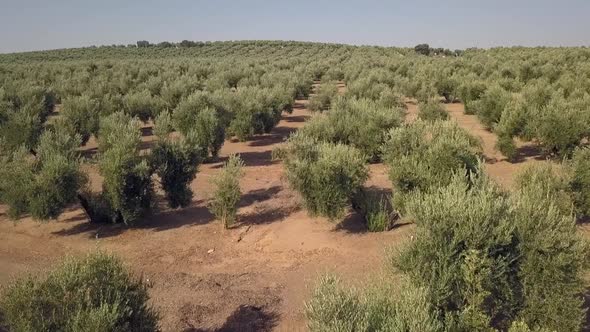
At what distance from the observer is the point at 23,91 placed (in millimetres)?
25391

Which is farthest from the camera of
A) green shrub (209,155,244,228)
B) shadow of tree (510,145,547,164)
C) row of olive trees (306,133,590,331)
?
shadow of tree (510,145,547,164)

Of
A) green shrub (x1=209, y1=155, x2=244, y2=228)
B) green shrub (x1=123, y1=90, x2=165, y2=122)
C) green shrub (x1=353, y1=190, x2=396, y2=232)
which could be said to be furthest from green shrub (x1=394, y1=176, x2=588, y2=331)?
green shrub (x1=123, y1=90, x2=165, y2=122)

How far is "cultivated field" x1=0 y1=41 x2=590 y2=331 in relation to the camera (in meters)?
6.46

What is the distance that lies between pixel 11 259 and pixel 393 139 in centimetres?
953

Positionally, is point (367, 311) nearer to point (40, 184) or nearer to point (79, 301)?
point (79, 301)

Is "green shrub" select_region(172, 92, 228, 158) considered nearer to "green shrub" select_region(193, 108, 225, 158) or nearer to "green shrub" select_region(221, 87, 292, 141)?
"green shrub" select_region(193, 108, 225, 158)

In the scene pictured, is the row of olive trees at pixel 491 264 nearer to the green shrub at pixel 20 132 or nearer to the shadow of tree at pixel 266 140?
the shadow of tree at pixel 266 140

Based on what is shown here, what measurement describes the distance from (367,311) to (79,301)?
346cm

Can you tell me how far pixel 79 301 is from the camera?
6.00m

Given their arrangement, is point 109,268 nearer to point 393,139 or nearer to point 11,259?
point 11,259

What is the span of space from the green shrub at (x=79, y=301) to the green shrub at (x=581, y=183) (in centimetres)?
957

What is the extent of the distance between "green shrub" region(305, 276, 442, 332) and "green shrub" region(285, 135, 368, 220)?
590cm

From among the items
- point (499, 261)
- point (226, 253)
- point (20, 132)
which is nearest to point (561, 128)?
point (499, 261)

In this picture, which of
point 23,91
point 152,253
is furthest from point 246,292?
point 23,91
